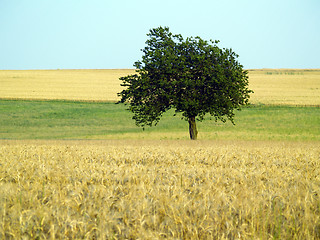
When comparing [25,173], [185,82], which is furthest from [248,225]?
[185,82]

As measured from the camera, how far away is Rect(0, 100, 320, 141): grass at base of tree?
33.5 meters

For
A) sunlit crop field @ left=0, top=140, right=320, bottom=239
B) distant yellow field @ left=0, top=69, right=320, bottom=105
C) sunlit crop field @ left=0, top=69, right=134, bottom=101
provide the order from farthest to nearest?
sunlit crop field @ left=0, top=69, right=134, bottom=101 → distant yellow field @ left=0, top=69, right=320, bottom=105 → sunlit crop field @ left=0, top=140, right=320, bottom=239

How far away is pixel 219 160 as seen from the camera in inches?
377

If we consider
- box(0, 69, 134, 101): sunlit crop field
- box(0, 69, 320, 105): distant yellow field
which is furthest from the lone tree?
box(0, 69, 134, 101): sunlit crop field

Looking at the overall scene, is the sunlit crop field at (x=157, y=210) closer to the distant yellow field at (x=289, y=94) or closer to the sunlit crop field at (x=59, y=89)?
the distant yellow field at (x=289, y=94)

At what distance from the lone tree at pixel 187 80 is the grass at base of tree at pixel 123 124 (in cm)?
582

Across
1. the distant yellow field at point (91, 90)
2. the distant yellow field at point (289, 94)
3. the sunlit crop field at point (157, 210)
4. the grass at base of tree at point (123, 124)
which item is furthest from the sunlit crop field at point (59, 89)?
the sunlit crop field at point (157, 210)

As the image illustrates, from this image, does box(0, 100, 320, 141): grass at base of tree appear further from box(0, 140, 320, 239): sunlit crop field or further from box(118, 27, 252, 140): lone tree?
box(0, 140, 320, 239): sunlit crop field

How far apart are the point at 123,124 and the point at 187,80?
16.9 meters

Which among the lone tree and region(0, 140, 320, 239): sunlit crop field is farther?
the lone tree

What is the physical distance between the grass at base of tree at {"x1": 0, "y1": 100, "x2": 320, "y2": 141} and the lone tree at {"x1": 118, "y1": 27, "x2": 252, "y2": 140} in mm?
5823

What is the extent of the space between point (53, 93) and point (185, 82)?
4099 centimetres

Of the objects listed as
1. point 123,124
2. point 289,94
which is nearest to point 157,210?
point 123,124

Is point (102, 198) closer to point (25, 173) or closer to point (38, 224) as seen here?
point (38, 224)
